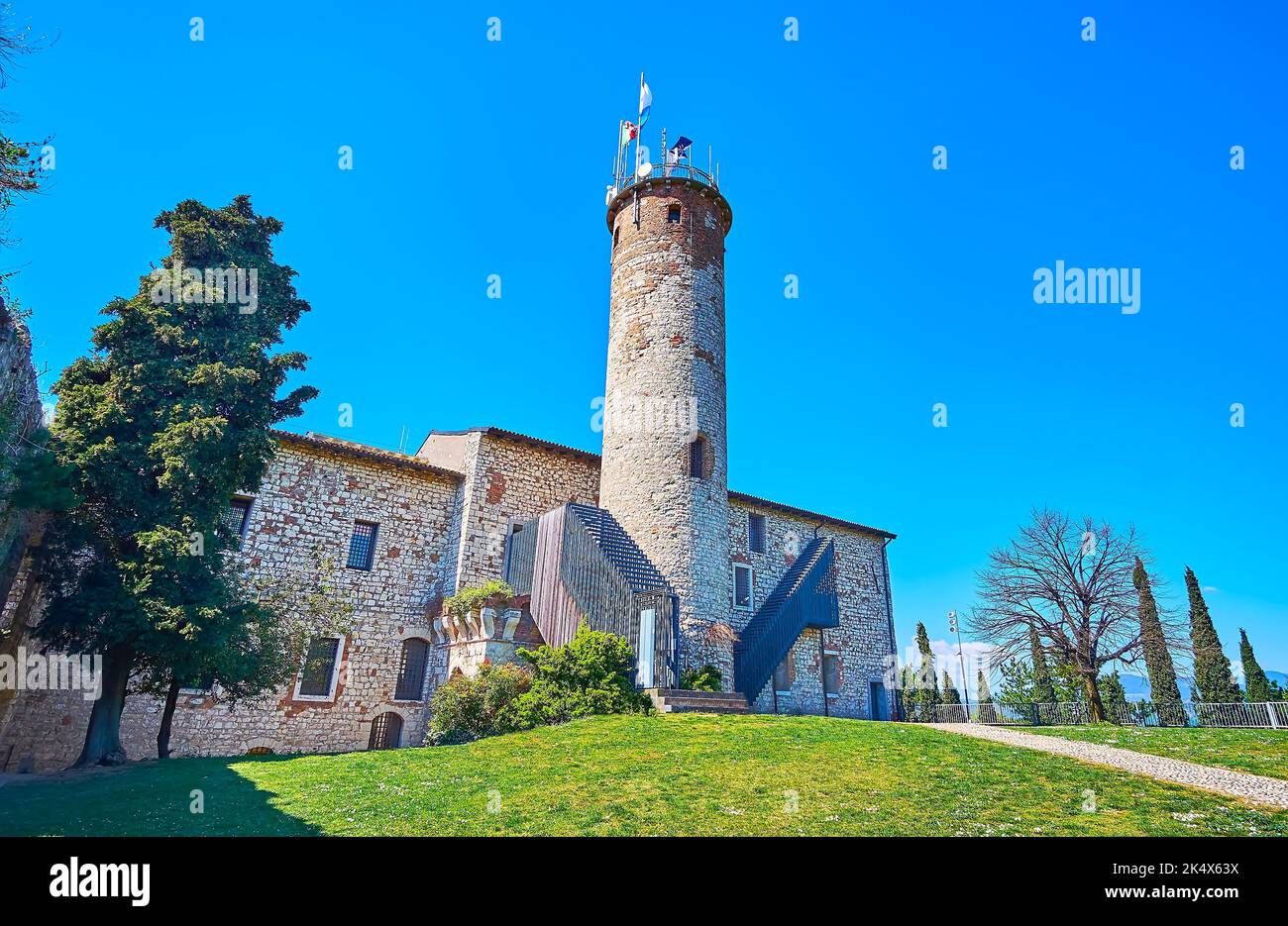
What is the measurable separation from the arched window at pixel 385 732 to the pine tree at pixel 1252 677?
1178 inches

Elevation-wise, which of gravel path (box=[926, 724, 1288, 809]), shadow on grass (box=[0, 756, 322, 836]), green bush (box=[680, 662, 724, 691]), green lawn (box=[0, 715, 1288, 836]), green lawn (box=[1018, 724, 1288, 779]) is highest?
green bush (box=[680, 662, 724, 691])

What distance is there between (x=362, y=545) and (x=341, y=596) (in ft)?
5.13

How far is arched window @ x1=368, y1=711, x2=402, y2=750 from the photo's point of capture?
1827 cm

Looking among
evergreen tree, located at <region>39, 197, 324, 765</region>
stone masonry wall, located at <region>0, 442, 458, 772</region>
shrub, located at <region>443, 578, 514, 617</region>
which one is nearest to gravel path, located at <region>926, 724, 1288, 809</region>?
shrub, located at <region>443, 578, 514, 617</region>

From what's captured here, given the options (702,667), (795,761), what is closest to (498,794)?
(795,761)

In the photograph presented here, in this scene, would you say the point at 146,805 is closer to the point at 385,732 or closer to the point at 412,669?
the point at 385,732

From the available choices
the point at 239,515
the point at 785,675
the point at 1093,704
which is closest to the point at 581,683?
A: the point at 239,515

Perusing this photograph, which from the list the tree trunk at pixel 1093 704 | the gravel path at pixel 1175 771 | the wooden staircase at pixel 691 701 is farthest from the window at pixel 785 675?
the gravel path at pixel 1175 771

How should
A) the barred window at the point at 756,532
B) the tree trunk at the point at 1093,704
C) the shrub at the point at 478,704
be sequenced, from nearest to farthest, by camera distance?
the shrub at the point at 478,704 → the tree trunk at the point at 1093,704 → the barred window at the point at 756,532

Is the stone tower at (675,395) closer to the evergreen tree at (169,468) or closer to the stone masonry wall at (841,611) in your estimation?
the stone masonry wall at (841,611)

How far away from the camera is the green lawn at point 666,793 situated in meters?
6.79

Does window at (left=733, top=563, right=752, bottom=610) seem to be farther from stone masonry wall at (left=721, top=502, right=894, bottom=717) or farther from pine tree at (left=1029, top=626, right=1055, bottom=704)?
pine tree at (left=1029, top=626, right=1055, bottom=704)

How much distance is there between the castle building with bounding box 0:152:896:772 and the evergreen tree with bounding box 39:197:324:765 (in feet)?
6.62

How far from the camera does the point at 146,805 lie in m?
8.59
